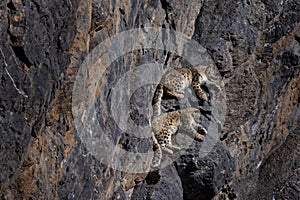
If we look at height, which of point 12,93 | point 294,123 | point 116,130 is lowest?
point 294,123

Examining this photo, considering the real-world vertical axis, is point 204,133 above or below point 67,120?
below

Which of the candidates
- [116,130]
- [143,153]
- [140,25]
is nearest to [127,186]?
[143,153]

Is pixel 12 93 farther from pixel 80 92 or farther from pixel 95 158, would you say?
pixel 95 158

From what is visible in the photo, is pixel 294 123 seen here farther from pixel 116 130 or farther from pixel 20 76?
pixel 20 76

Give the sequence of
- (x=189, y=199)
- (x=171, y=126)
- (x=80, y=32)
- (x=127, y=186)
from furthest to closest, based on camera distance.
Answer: (x=189, y=199), (x=171, y=126), (x=127, y=186), (x=80, y=32)

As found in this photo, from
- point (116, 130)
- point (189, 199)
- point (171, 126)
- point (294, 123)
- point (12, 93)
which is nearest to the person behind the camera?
point (12, 93)

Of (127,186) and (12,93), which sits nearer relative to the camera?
(12,93)
